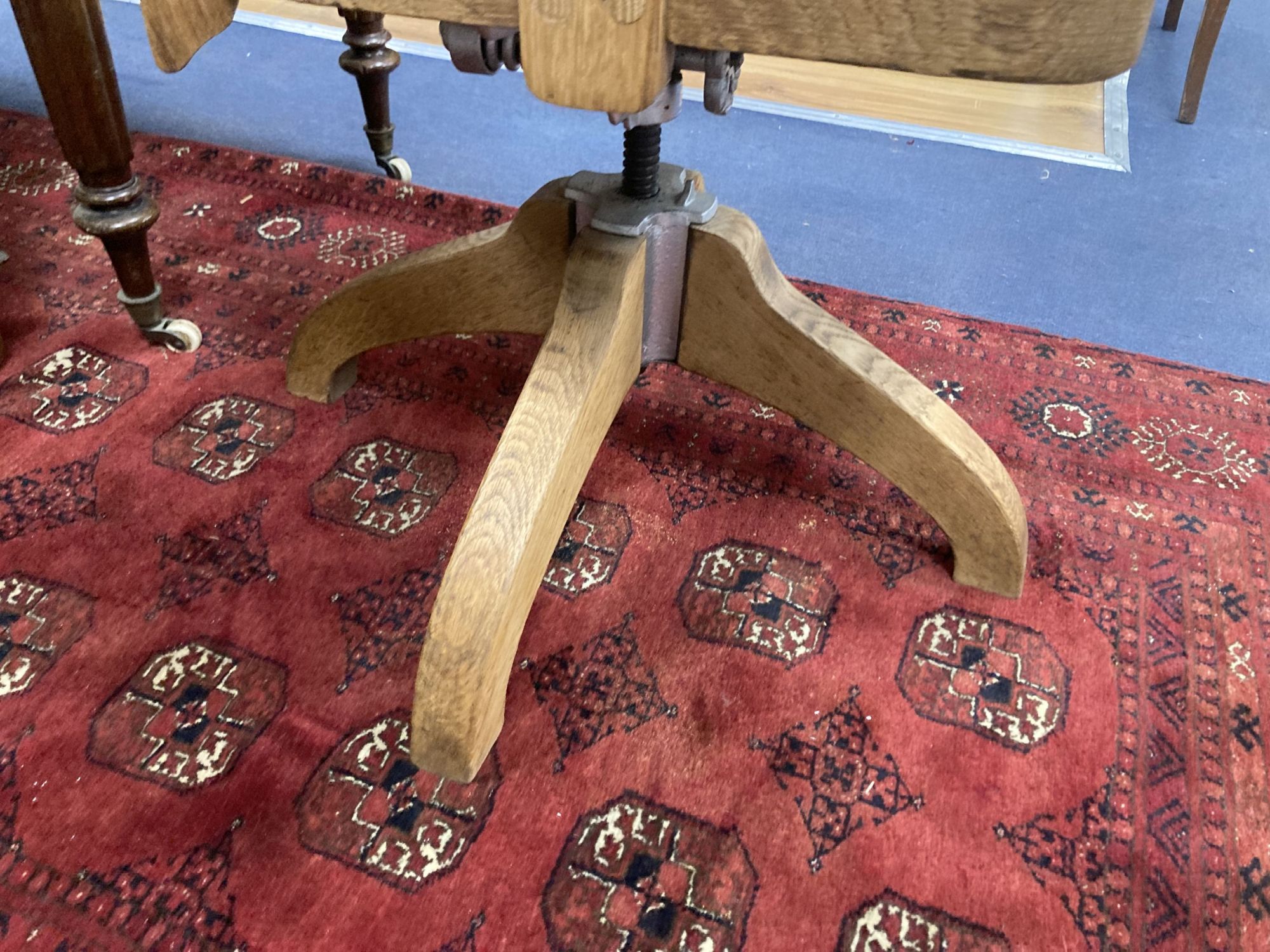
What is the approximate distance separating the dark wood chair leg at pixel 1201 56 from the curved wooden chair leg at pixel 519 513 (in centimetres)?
156

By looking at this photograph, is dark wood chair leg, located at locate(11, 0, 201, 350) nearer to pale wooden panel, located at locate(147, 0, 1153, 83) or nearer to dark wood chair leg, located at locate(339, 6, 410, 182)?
dark wood chair leg, located at locate(339, 6, 410, 182)

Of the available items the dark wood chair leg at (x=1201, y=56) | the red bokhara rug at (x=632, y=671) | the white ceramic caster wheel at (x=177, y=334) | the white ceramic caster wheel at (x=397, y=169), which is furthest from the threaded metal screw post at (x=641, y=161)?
the dark wood chair leg at (x=1201, y=56)

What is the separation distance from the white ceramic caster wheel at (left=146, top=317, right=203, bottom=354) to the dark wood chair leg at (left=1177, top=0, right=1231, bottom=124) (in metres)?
1.80

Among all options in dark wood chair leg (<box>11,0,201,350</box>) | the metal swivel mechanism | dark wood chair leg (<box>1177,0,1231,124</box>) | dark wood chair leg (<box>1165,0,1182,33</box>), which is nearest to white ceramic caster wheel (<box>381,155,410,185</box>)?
dark wood chair leg (<box>11,0,201,350</box>)

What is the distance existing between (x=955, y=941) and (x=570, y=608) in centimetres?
39

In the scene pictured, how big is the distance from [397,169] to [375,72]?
6.4 inches

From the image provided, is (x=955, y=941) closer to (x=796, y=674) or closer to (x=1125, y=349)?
(x=796, y=674)

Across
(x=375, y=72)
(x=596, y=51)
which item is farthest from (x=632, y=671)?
(x=375, y=72)

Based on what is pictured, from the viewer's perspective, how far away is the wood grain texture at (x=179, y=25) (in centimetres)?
48

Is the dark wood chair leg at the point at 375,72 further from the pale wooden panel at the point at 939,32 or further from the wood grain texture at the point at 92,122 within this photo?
the pale wooden panel at the point at 939,32

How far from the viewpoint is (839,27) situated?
16.2 inches

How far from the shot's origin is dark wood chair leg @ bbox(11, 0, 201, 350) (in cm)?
82

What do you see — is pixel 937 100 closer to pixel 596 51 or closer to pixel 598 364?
pixel 598 364

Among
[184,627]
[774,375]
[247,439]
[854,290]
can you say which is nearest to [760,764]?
[774,375]
